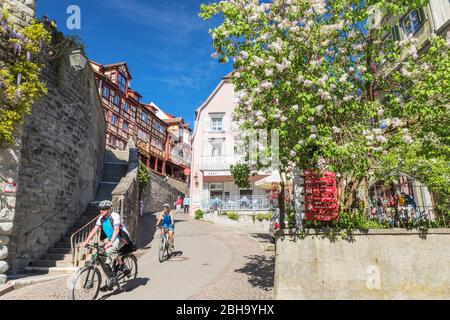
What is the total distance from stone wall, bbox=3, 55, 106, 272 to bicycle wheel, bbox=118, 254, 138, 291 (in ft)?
9.17

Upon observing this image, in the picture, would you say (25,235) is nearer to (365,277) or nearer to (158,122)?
(365,277)

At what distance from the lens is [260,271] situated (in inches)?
336

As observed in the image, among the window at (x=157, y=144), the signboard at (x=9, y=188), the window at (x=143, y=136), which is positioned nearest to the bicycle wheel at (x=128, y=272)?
the signboard at (x=9, y=188)

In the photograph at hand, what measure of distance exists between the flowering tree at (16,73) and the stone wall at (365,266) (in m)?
6.81

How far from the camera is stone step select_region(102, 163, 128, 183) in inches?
707

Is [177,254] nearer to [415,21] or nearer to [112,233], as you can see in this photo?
[112,233]

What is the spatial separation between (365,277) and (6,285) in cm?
789

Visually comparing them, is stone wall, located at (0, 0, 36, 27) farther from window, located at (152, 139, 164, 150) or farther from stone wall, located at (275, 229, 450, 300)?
window, located at (152, 139, 164, 150)

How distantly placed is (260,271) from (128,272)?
3757mm

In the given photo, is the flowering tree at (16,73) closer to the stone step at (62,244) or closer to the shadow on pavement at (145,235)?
the stone step at (62,244)

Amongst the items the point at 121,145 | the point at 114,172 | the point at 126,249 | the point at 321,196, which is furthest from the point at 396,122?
the point at 121,145

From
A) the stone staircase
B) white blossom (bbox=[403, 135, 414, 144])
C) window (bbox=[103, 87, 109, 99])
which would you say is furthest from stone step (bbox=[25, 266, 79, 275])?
window (bbox=[103, 87, 109, 99])

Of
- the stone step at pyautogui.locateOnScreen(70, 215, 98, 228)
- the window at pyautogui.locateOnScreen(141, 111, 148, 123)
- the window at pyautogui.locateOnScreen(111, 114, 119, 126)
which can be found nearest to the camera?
the stone step at pyautogui.locateOnScreen(70, 215, 98, 228)

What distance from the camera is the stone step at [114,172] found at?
18.0 metres
